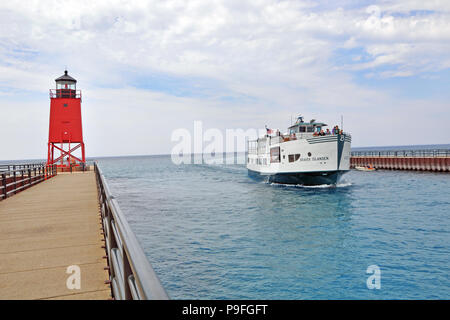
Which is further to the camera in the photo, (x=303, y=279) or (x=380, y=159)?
(x=380, y=159)

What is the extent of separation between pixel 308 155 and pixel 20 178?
25.1 meters

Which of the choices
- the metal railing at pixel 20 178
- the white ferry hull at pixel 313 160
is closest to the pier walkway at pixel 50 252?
the metal railing at pixel 20 178

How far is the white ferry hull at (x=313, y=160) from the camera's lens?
31.7 metres

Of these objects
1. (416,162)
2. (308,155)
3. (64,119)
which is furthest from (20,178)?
(416,162)

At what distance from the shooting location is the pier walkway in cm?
444

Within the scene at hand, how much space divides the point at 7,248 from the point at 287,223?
14.9 metres

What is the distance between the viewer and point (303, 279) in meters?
10.6

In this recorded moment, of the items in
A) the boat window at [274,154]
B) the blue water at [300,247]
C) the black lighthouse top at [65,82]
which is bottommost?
the blue water at [300,247]

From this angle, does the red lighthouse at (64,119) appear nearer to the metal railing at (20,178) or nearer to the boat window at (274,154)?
the metal railing at (20,178)

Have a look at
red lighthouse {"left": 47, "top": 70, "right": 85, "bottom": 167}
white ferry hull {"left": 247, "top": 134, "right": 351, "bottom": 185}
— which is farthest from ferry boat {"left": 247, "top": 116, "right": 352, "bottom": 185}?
red lighthouse {"left": 47, "top": 70, "right": 85, "bottom": 167}

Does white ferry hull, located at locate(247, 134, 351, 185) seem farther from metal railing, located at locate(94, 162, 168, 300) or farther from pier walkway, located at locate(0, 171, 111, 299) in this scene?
metal railing, located at locate(94, 162, 168, 300)

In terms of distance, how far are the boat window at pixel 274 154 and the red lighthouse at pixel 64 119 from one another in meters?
22.1

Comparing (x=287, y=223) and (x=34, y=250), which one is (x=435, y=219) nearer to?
(x=287, y=223)
